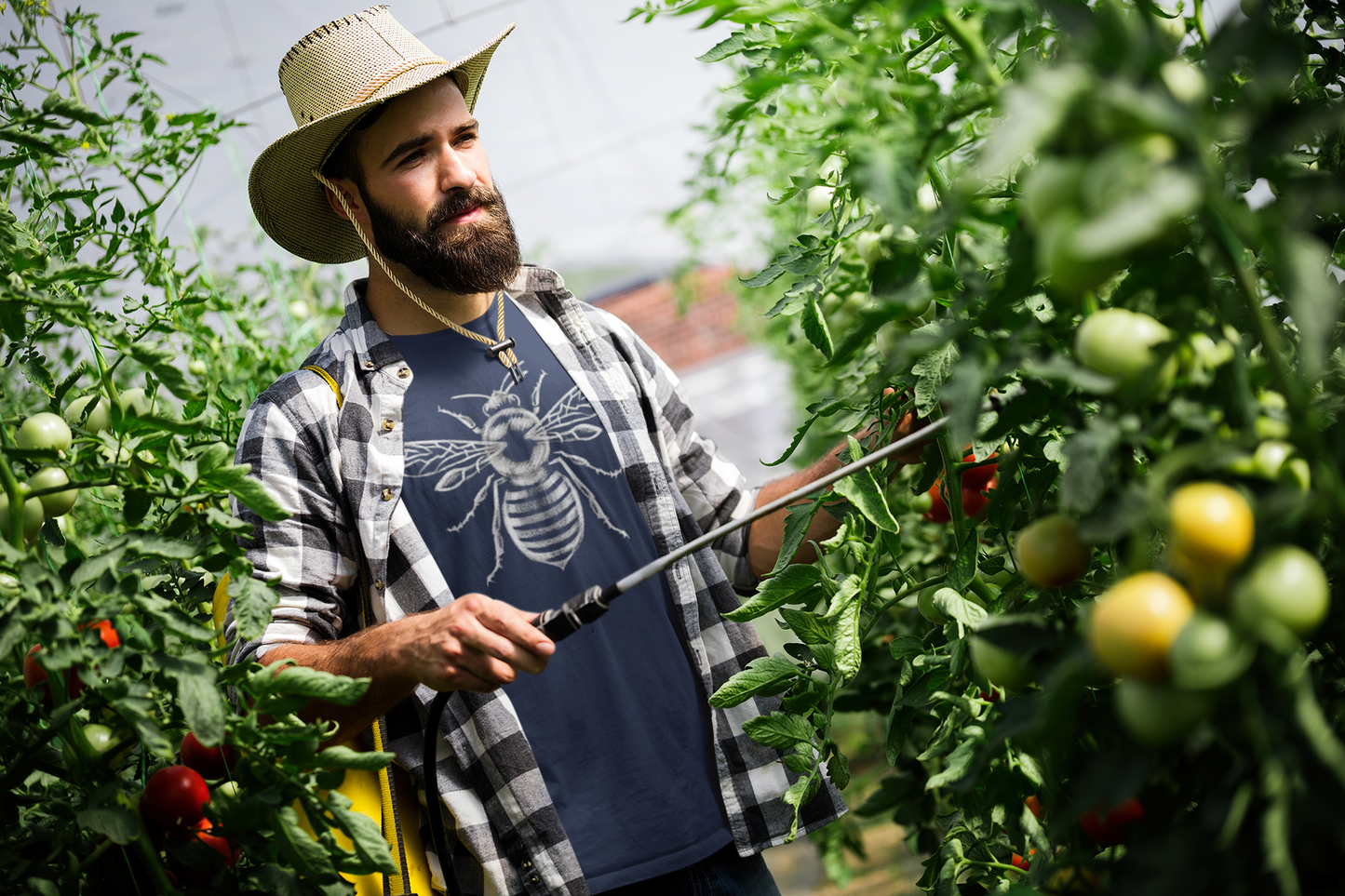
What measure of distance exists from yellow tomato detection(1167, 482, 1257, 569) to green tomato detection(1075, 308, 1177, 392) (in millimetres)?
57

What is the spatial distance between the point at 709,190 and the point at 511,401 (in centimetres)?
113

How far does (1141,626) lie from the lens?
394 mm

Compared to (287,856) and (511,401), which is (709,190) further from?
(287,856)

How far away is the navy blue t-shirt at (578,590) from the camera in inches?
51.9

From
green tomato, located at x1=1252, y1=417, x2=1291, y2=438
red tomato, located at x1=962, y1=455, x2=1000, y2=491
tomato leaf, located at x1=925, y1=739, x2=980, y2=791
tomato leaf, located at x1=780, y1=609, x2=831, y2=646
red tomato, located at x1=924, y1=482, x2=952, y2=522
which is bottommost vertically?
red tomato, located at x1=924, y1=482, x2=952, y2=522

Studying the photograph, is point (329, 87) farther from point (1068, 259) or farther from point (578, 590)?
point (1068, 259)

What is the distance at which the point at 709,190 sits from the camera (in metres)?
2.38

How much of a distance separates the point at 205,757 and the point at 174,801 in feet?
0.28

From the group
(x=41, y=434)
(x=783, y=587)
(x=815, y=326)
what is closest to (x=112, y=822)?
(x=41, y=434)

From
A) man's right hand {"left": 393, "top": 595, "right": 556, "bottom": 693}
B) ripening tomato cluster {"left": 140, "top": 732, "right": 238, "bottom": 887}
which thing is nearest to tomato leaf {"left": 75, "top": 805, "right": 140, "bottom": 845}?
ripening tomato cluster {"left": 140, "top": 732, "right": 238, "bottom": 887}

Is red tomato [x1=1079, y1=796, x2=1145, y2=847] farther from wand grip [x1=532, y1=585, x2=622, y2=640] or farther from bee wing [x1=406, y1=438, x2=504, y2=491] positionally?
bee wing [x1=406, y1=438, x2=504, y2=491]

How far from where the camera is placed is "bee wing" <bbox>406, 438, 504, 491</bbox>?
4.46ft

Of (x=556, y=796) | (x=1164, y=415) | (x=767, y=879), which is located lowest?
(x=767, y=879)

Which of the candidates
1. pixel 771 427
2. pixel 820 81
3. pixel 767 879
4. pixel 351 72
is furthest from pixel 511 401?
pixel 771 427
